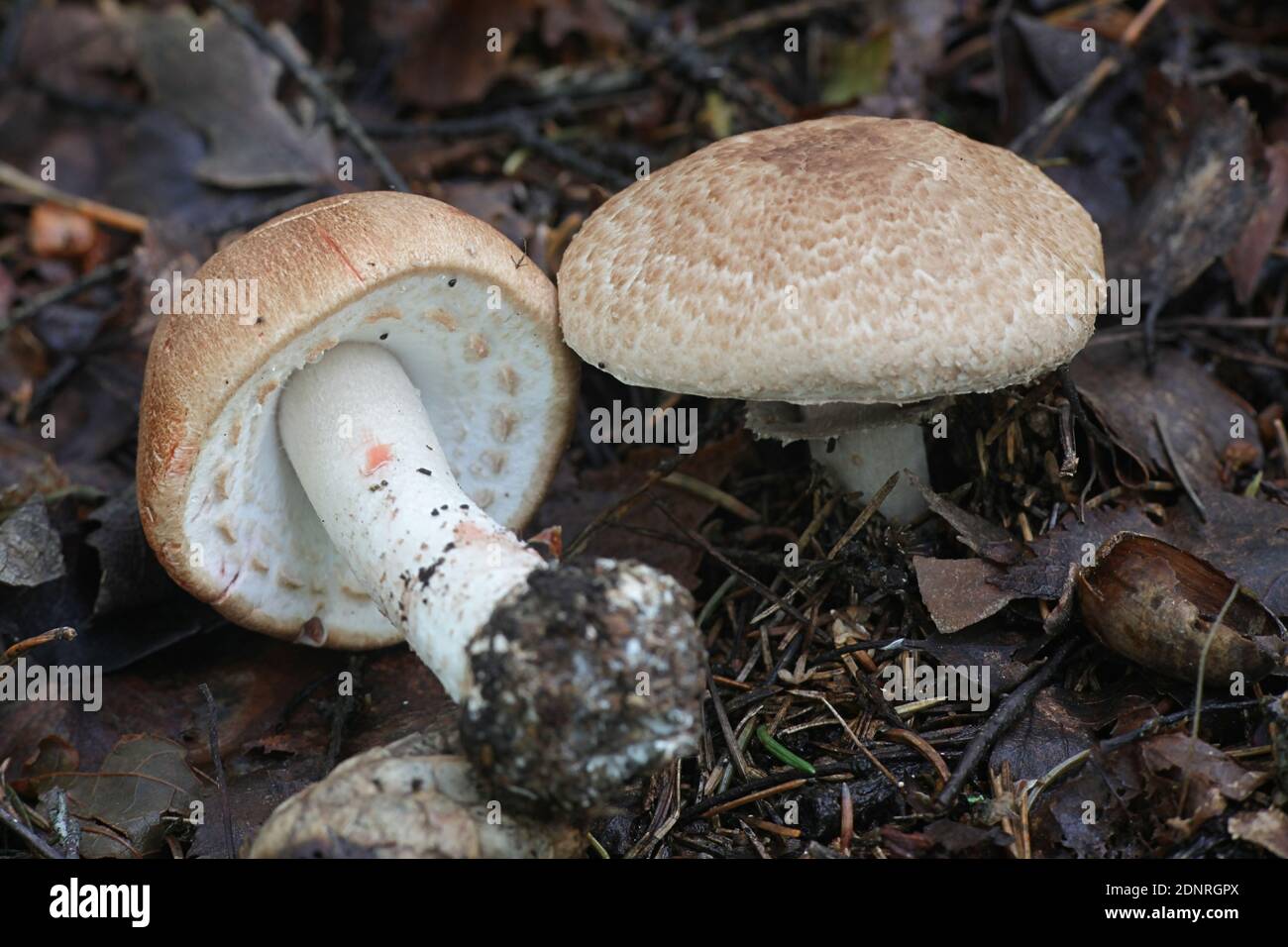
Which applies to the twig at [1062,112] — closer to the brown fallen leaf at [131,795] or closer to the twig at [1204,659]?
the twig at [1204,659]

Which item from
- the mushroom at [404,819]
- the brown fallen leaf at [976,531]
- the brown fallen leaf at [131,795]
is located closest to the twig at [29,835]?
the brown fallen leaf at [131,795]

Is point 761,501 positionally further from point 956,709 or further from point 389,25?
point 389,25

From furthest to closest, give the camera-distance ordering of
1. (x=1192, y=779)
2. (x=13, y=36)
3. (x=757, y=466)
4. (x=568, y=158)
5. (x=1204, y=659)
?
1. (x=13, y=36)
2. (x=568, y=158)
3. (x=757, y=466)
4. (x=1204, y=659)
5. (x=1192, y=779)

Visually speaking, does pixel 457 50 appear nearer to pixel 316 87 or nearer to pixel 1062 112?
pixel 316 87

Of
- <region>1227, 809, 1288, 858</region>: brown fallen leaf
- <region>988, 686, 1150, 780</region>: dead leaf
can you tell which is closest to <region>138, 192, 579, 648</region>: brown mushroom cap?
<region>988, 686, 1150, 780</region>: dead leaf

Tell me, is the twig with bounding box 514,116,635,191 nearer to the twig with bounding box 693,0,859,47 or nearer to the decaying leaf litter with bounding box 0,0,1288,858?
the decaying leaf litter with bounding box 0,0,1288,858

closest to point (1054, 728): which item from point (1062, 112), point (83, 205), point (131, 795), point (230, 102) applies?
point (131, 795)
